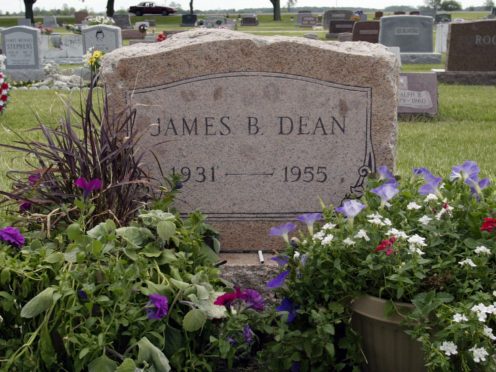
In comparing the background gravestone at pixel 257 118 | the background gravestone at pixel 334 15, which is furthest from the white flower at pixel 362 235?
the background gravestone at pixel 334 15

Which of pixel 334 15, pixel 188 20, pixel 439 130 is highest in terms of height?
pixel 334 15

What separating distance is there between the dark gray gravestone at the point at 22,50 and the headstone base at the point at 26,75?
0.64 feet

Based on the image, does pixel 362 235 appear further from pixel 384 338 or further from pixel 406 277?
pixel 384 338

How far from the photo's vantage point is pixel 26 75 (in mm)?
15438

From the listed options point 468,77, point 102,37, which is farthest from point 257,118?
point 102,37

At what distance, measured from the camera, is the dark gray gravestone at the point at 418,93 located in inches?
364

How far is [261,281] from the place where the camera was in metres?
3.36

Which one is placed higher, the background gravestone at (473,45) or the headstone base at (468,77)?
the background gravestone at (473,45)

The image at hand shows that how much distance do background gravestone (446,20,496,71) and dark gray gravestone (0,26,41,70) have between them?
8.56m

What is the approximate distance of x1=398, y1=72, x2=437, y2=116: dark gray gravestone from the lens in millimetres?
9242

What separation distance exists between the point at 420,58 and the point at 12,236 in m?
15.8

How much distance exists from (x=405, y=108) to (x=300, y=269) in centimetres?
718

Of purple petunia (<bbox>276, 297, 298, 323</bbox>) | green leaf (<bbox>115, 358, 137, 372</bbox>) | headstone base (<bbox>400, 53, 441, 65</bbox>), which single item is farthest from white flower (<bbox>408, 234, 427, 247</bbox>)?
headstone base (<bbox>400, 53, 441, 65</bbox>)

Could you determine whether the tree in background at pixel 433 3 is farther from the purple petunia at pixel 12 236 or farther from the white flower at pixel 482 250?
the purple petunia at pixel 12 236
